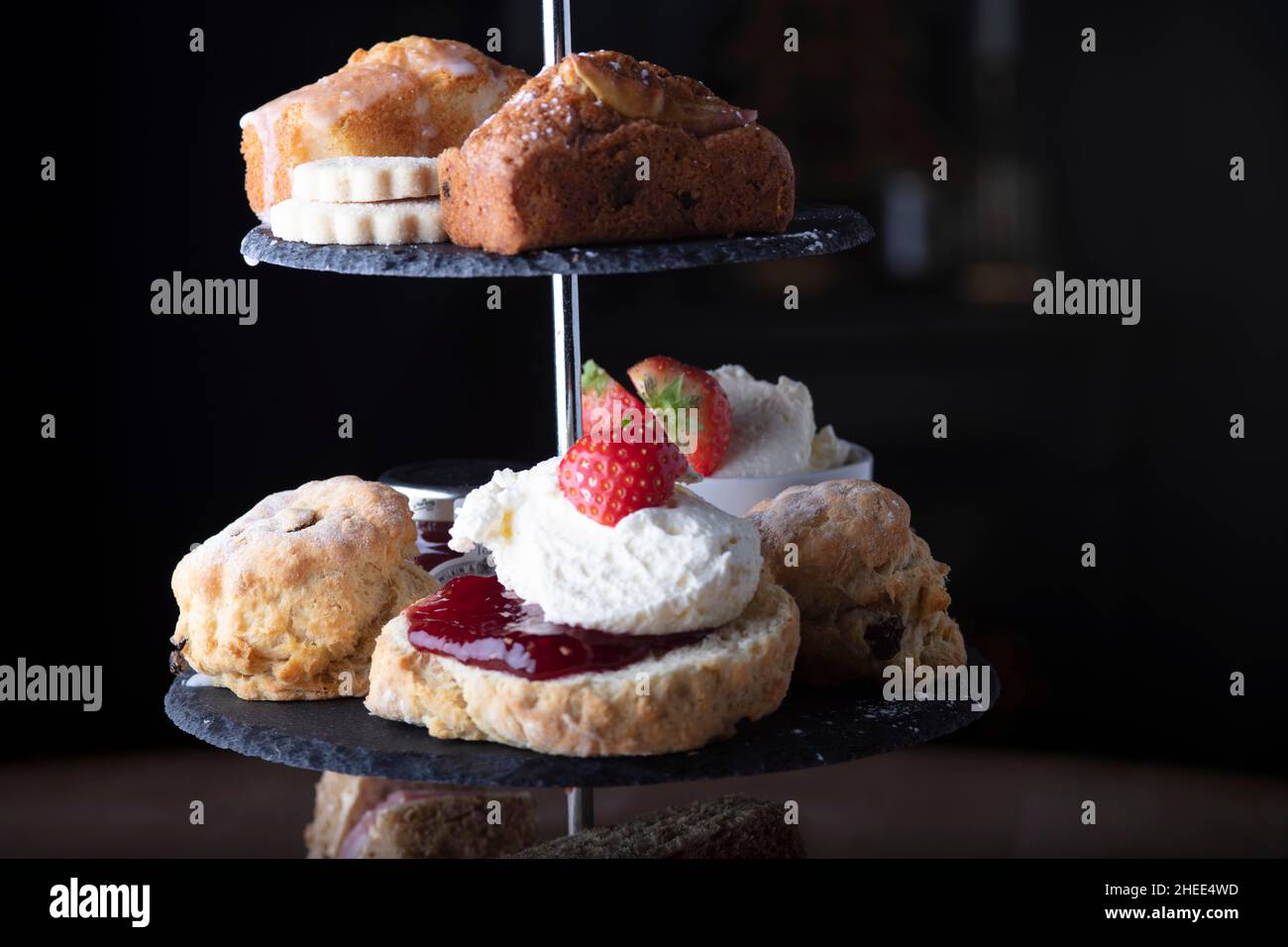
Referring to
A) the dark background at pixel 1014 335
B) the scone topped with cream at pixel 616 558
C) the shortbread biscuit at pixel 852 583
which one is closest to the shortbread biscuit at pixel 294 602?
the scone topped with cream at pixel 616 558

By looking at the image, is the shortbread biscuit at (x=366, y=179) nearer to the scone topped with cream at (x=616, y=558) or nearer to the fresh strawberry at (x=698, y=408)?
the scone topped with cream at (x=616, y=558)

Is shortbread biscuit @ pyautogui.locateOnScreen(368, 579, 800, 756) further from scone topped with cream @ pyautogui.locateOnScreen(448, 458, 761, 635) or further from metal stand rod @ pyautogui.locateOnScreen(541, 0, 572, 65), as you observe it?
metal stand rod @ pyautogui.locateOnScreen(541, 0, 572, 65)

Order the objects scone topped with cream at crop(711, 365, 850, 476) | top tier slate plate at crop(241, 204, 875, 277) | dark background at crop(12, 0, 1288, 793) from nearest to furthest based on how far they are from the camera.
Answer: top tier slate plate at crop(241, 204, 875, 277)
scone topped with cream at crop(711, 365, 850, 476)
dark background at crop(12, 0, 1288, 793)

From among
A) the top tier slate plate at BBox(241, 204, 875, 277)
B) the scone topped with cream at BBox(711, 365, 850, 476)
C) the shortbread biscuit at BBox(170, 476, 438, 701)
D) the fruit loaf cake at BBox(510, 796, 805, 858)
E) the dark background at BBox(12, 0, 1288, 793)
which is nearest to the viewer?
the top tier slate plate at BBox(241, 204, 875, 277)

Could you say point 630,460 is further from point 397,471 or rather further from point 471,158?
point 397,471

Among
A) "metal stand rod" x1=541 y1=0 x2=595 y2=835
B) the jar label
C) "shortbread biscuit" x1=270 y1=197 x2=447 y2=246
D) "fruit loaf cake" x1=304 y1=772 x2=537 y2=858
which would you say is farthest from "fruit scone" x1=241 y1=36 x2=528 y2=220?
"fruit loaf cake" x1=304 y1=772 x2=537 y2=858

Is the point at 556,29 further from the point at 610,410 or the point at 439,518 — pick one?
the point at 439,518
